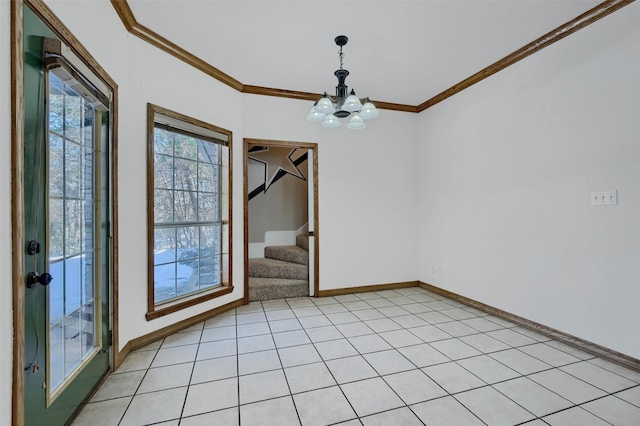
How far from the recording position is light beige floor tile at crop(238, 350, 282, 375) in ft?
7.43

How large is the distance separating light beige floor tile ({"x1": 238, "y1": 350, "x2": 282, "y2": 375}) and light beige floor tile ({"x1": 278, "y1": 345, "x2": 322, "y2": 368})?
0.06 metres

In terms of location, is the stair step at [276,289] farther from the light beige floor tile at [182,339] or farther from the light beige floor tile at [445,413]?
the light beige floor tile at [445,413]

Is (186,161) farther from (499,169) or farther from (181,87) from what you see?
(499,169)

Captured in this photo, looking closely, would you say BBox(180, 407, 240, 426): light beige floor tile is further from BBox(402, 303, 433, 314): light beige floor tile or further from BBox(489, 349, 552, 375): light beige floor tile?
BBox(402, 303, 433, 314): light beige floor tile

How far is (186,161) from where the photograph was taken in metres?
3.16

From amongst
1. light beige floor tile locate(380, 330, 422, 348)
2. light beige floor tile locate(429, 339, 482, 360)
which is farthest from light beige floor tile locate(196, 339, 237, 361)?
light beige floor tile locate(429, 339, 482, 360)

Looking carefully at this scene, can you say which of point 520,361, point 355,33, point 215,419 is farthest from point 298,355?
point 355,33

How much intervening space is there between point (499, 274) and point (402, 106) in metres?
2.71

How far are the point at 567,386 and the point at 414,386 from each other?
1048 mm

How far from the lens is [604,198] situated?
2.38 meters

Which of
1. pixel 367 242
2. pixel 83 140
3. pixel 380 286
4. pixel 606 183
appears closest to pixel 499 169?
pixel 606 183

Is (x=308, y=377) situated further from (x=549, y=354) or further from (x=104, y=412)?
(x=549, y=354)

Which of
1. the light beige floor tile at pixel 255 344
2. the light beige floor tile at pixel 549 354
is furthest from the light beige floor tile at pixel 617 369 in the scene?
the light beige floor tile at pixel 255 344

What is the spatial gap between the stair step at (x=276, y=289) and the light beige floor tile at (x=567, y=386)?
8.91 feet
